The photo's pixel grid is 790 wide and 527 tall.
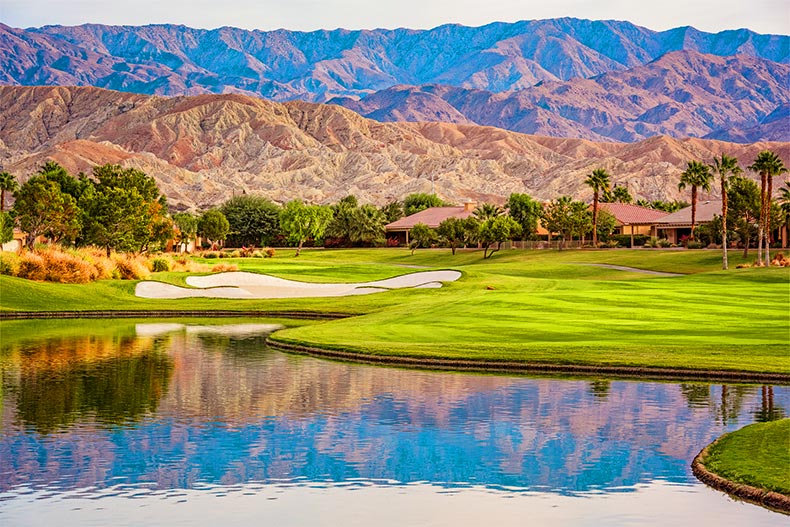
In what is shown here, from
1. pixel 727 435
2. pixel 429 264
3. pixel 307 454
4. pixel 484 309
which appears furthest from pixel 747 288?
pixel 429 264

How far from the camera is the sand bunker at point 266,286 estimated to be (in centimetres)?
5594

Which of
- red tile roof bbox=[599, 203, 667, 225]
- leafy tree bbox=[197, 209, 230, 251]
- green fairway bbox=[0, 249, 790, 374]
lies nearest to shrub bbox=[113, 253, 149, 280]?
green fairway bbox=[0, 249, 790, 374]

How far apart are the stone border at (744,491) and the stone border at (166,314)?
104 ft

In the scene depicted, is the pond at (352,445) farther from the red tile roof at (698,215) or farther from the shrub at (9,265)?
the red tile roof at (698,215)

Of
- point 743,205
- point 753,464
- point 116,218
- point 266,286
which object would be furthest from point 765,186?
point 753,464

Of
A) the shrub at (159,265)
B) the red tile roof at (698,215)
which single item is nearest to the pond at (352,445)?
the shrub at (159,265)

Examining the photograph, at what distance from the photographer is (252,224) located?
151 m

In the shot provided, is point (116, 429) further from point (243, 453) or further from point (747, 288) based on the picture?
point (747, 288)

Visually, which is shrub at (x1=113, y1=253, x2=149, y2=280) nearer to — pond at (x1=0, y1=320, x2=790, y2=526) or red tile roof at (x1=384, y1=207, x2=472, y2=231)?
pond at (x1=0, y1=320, x2=790, y2=526)

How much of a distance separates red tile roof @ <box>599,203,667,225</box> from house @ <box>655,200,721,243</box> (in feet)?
5.57

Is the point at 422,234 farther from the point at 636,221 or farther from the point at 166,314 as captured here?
the point at 166,314

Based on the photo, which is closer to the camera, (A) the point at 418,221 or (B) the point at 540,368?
(B) the point at 540,368

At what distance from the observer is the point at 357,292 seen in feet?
192

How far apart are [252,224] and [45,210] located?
85.0 metres
